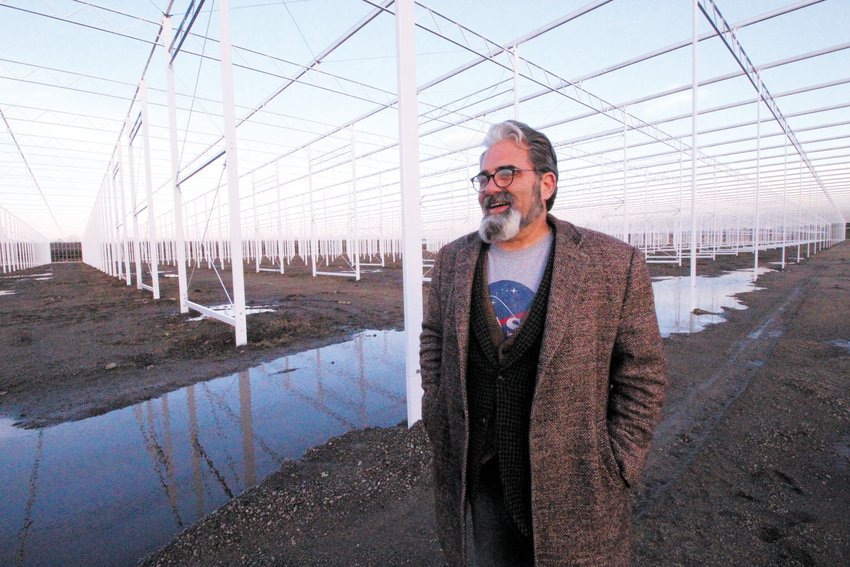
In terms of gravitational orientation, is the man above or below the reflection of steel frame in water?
above

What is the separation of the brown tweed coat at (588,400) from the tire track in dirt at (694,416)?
1.39 metres

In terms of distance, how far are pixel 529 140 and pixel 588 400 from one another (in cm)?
→ 85

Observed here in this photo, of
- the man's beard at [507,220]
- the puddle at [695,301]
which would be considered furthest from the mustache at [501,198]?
the puddle at [695,301]

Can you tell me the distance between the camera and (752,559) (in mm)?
2002

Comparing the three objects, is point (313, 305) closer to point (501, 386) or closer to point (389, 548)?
point (389, 548)

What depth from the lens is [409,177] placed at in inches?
130

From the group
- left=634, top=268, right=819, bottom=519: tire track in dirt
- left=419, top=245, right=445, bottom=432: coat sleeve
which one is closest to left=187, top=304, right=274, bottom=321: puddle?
left=634, top=268, right=819, bottom=519: tire track in dirt

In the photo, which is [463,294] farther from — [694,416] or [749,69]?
[749,69]

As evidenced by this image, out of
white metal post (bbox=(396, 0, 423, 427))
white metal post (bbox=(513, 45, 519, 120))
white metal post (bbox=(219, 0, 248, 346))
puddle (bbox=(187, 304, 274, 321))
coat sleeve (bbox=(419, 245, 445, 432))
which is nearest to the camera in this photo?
coat sleeve (bbox=(419, 245, 445, 432))

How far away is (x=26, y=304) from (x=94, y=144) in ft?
26.6

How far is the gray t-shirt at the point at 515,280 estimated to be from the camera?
1376 millimetres

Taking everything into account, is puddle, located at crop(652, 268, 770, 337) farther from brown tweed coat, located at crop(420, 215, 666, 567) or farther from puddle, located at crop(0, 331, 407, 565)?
brown tweed coat, located at crop(420, 215, 666, 567)

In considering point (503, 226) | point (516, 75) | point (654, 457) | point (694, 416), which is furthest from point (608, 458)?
point (516, 75)

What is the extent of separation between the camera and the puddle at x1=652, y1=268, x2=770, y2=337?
281 inches
